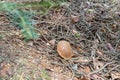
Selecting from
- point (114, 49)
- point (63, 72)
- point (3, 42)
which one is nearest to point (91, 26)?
point (114, 49)

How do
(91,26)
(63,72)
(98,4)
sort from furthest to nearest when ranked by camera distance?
(98,4)
(91,26)
(63,72)

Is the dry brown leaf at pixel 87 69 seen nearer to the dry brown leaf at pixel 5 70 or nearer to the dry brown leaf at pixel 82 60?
the dry brown leaf at pixel 82 60

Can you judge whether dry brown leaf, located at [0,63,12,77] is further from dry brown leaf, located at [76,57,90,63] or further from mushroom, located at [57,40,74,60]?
dry brown leaf, located at [76,57,90,63]

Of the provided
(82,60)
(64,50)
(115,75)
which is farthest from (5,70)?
(115,75)

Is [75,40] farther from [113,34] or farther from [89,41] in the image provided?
[113,34]

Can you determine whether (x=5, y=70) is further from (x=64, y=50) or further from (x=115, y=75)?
(x=115, y=75)

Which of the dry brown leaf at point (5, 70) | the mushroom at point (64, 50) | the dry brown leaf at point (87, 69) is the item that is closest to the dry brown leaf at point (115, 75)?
the dry brown leaf at point (87, 69)
